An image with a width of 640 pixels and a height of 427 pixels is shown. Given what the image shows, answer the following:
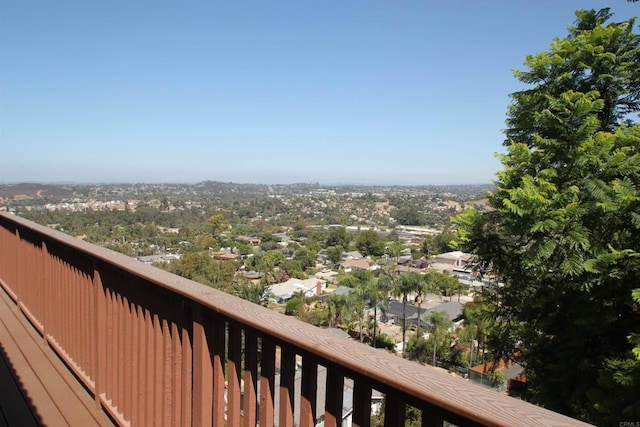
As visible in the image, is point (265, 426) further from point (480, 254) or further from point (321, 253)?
point (321, 253)

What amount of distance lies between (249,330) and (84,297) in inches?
56.0

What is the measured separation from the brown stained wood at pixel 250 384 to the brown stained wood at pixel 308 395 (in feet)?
0.63

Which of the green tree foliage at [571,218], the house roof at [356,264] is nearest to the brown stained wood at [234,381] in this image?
the green tree foliage at [571,218]

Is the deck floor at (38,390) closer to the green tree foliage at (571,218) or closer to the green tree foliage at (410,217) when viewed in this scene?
the green tree foliage at (571,218)

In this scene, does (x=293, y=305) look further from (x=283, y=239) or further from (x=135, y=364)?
Answer: (x=283, y=239)

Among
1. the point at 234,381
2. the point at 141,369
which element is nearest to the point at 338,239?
the point at 141,369

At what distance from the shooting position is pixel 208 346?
3.88 ft

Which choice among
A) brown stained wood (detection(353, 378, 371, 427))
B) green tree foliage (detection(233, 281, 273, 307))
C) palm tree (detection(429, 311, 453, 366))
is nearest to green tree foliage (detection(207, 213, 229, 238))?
green tree foliage (detection(233, 281, 273, 307))

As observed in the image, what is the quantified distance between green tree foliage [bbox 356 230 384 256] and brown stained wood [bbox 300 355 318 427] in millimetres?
52536

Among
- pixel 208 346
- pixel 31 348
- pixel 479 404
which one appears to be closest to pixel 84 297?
pixel 31 348

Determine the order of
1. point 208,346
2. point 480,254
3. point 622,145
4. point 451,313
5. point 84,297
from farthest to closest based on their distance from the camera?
point 451,313
point 480,254
point 622,145
point 84,297
point 208,346

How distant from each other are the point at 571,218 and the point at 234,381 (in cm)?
449

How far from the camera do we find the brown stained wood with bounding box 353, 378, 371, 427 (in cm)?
74

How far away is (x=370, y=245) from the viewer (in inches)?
2111
